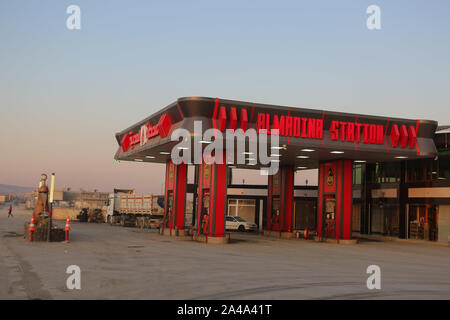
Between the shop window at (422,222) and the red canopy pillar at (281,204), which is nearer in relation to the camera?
the shop window at (422,222)

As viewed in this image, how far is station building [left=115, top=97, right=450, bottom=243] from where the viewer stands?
1073 inches

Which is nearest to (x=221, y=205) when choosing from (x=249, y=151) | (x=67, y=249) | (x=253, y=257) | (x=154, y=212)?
(x=249, y=151)

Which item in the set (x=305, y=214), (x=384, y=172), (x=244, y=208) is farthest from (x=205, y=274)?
(x=305, y=214)

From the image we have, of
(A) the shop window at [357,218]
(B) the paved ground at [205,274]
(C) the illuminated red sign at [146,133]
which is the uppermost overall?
(C) the illuminated red sign at [146,133]

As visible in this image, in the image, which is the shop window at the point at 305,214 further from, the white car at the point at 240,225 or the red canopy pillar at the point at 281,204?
the red canopy pillar at the point at 281,204

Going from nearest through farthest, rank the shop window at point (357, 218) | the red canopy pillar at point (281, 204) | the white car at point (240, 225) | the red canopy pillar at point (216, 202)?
the red canopy pillar at point (216, 202), the red canopy pillar at point (281, 204), the shop window at point (357, 218), the white car at point (240, 225)

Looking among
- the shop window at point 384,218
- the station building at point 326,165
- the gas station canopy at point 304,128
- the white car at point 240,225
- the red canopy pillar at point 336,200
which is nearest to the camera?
the gas station canopy at point 304,128

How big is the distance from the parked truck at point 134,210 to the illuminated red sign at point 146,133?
7906 millimetres

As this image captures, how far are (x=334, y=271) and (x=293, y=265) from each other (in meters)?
1.91

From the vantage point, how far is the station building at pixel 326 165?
27250 mm

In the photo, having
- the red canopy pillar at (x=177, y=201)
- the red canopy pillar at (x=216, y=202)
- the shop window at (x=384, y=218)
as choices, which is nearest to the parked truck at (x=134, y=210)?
the red canopy pillar at (x=177, y=201)
